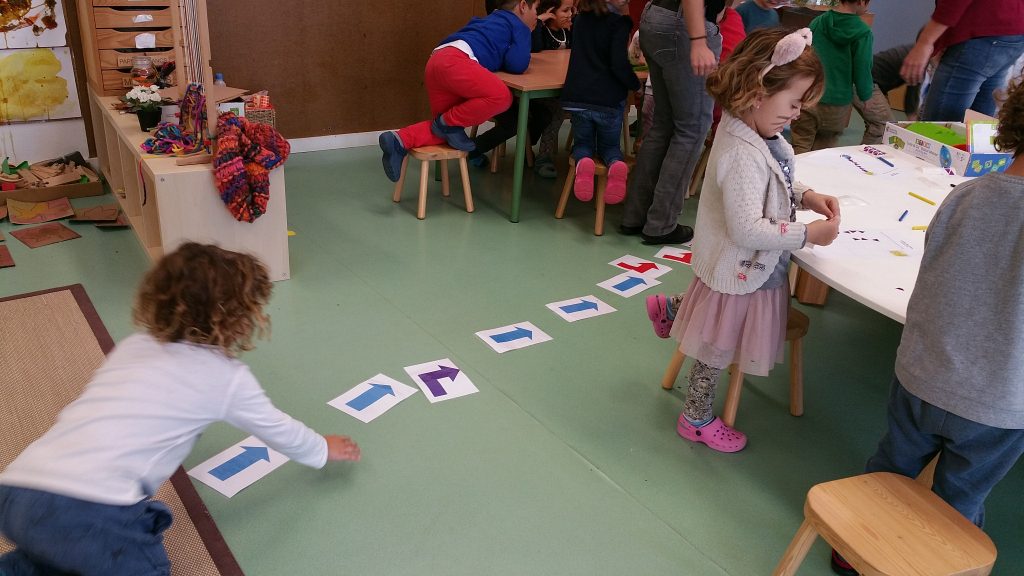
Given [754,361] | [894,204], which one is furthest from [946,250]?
[894,204]

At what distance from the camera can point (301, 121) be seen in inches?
199

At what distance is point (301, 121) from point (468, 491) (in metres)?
3.42

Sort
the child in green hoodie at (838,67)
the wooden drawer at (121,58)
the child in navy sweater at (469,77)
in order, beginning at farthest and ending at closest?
the child in green hoodie at (838,67), the child in navy sweater at (469,77), the wooden drawer at (121,58)

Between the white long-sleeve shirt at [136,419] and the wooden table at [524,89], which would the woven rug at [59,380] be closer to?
the white long-sleeve shirt at [136,419]

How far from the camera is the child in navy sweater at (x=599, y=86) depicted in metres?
3.92

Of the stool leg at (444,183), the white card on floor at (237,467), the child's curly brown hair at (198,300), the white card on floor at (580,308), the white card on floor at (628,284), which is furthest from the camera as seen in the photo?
the stool leg at (444,183)

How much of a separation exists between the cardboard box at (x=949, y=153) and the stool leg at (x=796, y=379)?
2.97 feet

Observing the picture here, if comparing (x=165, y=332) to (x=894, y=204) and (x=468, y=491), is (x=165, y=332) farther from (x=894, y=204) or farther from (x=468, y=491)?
(x=894, y=204)

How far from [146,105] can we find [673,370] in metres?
2.40

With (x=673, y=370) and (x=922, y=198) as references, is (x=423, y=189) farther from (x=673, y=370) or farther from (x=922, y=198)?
(x=922, y=198)

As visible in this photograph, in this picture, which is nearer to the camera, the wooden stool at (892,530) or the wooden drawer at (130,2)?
the wooden stool at (892,530)

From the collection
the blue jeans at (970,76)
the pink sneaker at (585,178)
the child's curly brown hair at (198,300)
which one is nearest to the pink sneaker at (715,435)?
the child's curly brown hair at (198,300)

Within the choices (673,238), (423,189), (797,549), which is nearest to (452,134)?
(423,189)

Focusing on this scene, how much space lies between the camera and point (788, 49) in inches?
80.7
